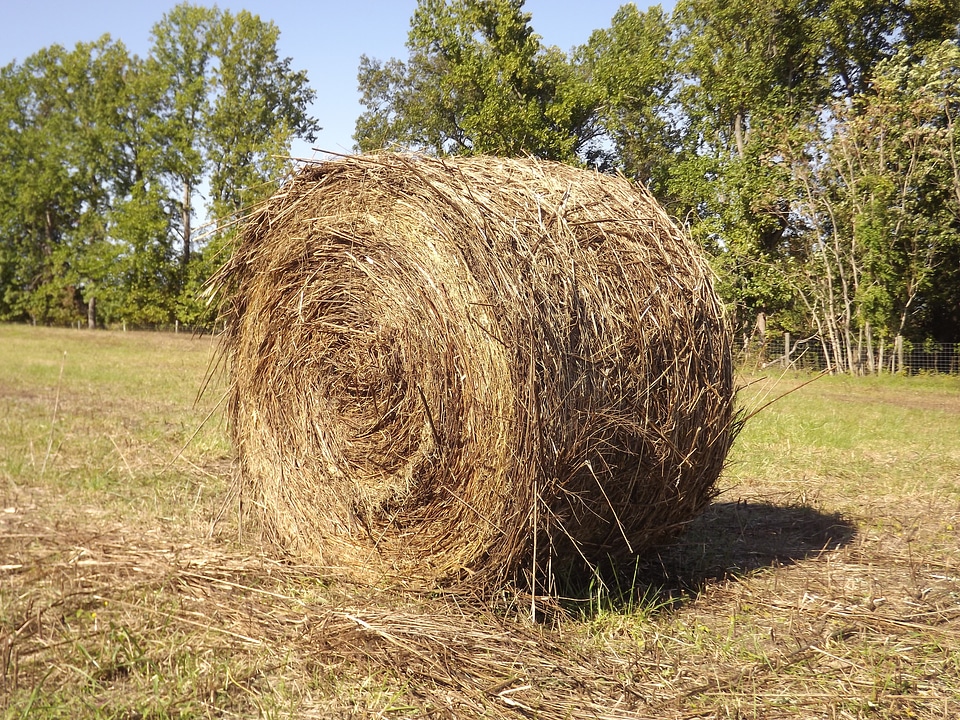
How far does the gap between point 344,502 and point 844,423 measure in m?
9.10

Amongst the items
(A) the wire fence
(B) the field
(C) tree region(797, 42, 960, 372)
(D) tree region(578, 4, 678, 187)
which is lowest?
(B) the field

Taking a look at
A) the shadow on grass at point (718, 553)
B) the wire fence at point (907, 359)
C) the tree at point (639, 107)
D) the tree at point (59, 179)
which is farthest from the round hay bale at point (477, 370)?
the tree at point (59, 179)

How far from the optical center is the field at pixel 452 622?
3521 millimetres

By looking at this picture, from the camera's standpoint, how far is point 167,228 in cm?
3969

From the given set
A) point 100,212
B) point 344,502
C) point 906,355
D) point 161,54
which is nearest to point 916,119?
point 906,355

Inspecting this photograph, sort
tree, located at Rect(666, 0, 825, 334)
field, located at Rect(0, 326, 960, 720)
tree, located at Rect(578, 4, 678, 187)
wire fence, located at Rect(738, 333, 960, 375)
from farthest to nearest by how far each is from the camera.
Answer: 1. tree, located at Rect(578, 4, 678, 187)
2. tree, located at Rect(666, 0, 825, 334)
3. wire fence, located at Rect(738, 333, 960, 375)
4. field, located at Rect(0, 326, 960, 720)

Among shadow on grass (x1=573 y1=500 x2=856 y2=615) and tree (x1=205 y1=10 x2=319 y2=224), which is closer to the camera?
shadow on grass (x1=573 y1=500 x2=856 y2=615)

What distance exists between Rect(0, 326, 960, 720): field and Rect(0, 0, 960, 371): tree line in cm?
792

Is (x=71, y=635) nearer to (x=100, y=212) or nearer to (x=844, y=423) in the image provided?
(x=844, y=423)

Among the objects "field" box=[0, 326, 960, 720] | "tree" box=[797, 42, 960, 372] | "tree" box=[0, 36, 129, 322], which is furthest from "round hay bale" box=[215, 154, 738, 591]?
"tree" box=[0, 36, 129, 322]

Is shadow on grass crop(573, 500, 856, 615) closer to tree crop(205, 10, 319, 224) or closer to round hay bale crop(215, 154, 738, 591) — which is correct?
round hay bale crop(215, 154, 738, 591)

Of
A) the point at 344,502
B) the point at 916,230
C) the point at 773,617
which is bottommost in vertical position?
the point at 773,617

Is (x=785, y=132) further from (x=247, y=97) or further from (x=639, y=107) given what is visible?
(x=247, y=97)

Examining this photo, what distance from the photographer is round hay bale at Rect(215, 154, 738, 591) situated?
4.18 meters
